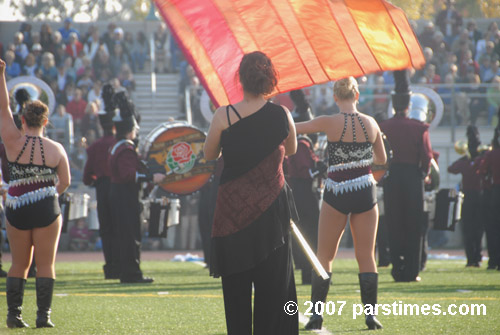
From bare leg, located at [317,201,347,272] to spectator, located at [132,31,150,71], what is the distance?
1723 cm

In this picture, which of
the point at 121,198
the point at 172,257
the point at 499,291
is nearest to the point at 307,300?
the point at 499,291

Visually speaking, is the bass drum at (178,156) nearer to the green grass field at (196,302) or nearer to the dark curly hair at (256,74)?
the green grass field at (196,302)

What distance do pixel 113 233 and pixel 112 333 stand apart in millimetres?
4480

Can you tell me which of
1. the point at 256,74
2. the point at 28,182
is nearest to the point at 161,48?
the point at 28,182

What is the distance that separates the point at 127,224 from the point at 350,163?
4.13 m

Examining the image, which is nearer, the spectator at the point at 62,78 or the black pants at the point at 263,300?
the black pants at the point at 263,300

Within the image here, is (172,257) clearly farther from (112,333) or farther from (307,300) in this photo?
(112,333)

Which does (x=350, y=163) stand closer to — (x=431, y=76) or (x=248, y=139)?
(x=248, y=139)

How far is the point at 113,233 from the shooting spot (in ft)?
35.9

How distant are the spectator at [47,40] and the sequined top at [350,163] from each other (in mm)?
16898

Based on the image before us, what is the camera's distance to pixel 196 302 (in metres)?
8.45

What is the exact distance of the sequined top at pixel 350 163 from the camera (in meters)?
6.76

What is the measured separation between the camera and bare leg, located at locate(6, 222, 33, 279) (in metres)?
6.67

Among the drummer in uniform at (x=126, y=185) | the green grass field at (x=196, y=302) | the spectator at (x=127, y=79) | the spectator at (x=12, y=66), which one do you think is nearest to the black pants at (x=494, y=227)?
the green grass field at (x=196, y=302)
